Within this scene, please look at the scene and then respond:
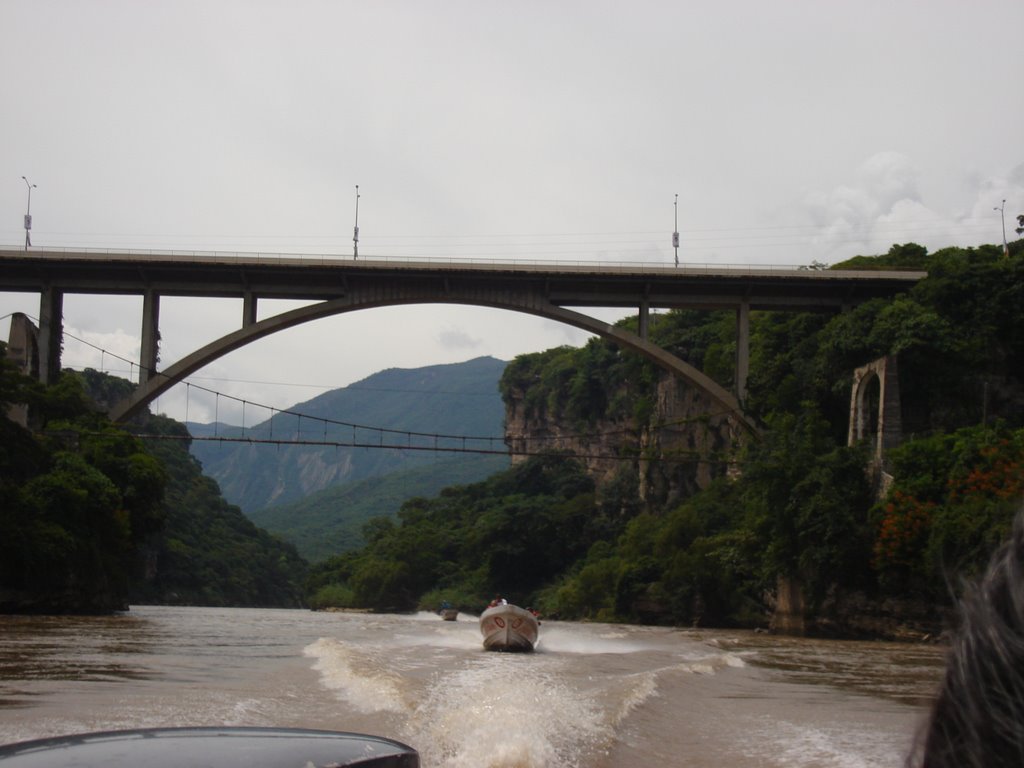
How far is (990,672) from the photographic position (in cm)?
77

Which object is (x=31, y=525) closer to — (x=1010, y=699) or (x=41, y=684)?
(x=41, y=684)

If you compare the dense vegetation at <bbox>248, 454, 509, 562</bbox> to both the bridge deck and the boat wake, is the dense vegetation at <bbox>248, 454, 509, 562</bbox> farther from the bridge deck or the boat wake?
the boat wake

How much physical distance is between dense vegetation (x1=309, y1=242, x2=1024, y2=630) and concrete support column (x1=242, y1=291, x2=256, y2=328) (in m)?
14.2

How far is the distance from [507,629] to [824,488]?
11161 mm

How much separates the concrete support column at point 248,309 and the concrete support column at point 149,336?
2707 mm

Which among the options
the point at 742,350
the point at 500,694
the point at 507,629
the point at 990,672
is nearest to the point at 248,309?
the point at 742,350

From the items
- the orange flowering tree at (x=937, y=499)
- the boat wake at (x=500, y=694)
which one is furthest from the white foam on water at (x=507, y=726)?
the orange flowering tree at (x=937, y=499)

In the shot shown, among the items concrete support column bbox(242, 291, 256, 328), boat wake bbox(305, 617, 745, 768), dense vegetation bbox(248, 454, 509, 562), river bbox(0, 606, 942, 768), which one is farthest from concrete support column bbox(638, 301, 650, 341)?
dense vegetation bbox(248, 454, 509, 562)

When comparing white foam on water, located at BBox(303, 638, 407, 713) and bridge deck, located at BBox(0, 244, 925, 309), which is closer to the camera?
white foam on water, located at BBox(303, 638, 407, 713)

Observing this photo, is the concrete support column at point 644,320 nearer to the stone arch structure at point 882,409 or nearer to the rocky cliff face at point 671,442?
the rocky cliff face at point 671,442

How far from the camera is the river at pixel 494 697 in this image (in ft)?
26.9

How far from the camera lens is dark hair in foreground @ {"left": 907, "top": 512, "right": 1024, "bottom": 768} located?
76 centimetres

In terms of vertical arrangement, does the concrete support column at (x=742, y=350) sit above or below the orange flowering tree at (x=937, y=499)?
above

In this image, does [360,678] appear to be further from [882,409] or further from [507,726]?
[882,409]
